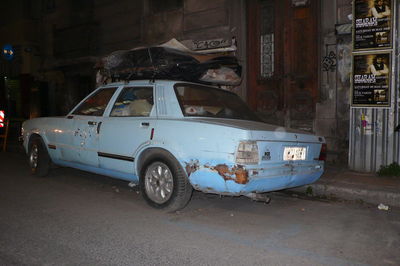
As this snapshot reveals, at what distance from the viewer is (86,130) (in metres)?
5.60

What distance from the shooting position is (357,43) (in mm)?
6500

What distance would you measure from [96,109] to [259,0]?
5573 millimetres

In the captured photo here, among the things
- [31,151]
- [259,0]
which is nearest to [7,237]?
[31,151]

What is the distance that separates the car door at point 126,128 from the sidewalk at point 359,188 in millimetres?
2601

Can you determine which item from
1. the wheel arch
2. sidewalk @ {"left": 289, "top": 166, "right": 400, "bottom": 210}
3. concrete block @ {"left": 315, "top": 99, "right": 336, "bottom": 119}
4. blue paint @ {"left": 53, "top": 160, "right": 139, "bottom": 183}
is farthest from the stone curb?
concrete block @ {"left": 315, "top": 99, "right": 336, "bottom": 119}

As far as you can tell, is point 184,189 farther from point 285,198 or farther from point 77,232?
point 285,198

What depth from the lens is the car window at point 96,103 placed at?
5633mm

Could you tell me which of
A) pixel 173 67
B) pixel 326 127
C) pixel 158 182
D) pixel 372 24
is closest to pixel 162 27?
pixel 326 127

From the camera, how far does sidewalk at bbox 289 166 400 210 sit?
5183 mm

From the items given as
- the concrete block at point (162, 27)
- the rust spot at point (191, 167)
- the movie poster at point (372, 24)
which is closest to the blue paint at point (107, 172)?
the rust spot at point (191, 167)

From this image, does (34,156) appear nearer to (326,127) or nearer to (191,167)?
(191,167)

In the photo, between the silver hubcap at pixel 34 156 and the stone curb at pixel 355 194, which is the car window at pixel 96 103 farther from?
the stone curb at pixel 355 194

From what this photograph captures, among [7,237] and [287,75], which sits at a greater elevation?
[287,75]

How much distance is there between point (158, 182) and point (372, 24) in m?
4.40
